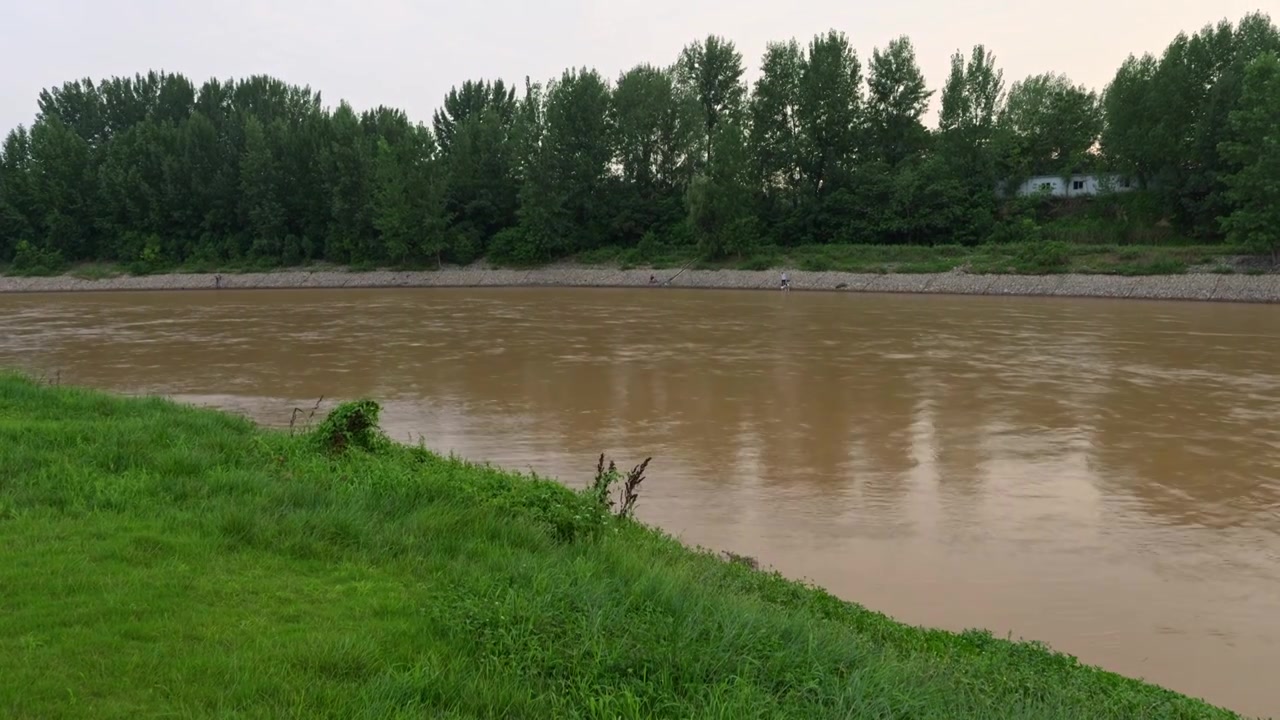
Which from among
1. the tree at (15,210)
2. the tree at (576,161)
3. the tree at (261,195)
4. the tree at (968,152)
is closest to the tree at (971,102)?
the tree at (968,152)

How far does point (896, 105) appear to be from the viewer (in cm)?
6512

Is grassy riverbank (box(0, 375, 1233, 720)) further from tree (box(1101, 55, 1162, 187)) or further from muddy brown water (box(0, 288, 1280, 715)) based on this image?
tree (box(1101, 55, 1162, 187))

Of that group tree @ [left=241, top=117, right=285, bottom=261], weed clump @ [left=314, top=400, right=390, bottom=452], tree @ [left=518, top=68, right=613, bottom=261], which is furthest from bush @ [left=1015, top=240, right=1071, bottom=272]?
tree @ [left=241, top=117, right=285, bottom=261]

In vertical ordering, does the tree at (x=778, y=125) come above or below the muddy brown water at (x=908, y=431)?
above

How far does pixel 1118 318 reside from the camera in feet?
113

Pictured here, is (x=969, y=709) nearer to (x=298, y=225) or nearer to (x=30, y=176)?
(x=298, y=225)

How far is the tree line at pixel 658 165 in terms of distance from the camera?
54.2 m

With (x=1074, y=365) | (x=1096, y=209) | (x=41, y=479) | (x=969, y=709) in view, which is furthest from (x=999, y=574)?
(x=1096, y=209)

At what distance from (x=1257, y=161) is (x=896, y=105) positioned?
81.6ft

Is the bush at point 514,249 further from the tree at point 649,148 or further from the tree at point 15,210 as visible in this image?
→ the tree at point 15,210

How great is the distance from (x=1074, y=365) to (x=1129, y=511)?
42.5ft

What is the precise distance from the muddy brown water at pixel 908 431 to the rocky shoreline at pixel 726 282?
8.00 meters

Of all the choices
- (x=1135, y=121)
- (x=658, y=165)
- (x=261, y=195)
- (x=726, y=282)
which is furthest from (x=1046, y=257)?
(x=261, y=195)

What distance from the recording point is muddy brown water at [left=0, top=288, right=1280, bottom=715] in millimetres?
8062
